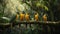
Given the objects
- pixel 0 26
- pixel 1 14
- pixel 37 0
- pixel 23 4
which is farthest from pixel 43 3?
pixel 0 26

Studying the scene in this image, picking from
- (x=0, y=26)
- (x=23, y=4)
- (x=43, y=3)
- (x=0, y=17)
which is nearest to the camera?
(x=0, y=26)

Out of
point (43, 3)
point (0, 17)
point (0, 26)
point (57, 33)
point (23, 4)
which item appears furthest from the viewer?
point (23, 4)

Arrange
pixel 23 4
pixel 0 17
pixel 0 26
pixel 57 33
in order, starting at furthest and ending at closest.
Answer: pixel 23 4 < pixel 57 33 < pixel 0 17 < pixel 0 26

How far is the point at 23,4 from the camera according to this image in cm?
943

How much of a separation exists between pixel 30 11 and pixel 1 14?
2.08 metres

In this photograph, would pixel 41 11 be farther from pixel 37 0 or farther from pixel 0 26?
pixel 0 26

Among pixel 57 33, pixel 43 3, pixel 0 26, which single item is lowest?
pixel 57 33

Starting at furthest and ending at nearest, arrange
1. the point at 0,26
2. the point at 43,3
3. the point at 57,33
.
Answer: the point at 43,3
the point at 57,33
the point at 0,26

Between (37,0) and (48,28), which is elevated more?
(37,0)

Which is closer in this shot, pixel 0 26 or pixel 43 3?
pixel 0 26

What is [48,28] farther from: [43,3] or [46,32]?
[43,3]

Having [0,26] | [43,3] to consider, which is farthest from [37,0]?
[0,26]

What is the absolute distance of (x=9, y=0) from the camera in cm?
827

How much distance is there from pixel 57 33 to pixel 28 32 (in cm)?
144
